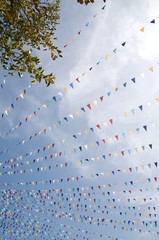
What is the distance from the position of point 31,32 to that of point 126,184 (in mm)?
14941

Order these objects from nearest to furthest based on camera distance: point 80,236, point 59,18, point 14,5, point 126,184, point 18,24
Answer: point 14,5, point 18,24, point 59,18, point 126,184, point 80,236

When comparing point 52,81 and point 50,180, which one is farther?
point 50,180

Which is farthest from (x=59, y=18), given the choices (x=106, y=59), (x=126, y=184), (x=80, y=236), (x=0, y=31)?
(x=80, y=236)

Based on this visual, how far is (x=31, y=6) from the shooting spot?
19.3ft

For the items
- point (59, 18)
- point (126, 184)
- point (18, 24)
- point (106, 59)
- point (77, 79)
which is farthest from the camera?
point (126, 184)

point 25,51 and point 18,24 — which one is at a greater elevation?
point 18,24

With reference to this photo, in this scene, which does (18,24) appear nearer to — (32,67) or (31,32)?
(31,32)

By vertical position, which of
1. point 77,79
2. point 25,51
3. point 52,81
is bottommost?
point 52,81

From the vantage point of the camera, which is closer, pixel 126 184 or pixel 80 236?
pixel 126 184

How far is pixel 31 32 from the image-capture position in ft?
19.8

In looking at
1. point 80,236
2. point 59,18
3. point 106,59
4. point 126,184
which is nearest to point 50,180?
point 126,184

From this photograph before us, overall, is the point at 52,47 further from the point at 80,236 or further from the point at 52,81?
the point at 80,236

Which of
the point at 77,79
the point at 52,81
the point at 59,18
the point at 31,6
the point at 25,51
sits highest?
the point at 77,79

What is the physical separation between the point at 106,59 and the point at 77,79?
5.15 ft
